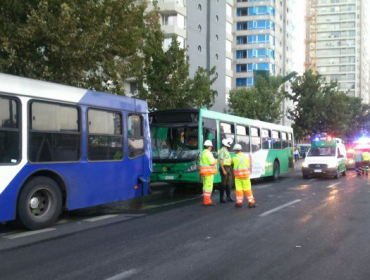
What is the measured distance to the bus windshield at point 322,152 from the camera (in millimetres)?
22453

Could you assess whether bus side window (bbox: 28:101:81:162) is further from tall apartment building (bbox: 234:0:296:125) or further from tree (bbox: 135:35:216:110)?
tall apartment building (bbox: 234:0:296:125)

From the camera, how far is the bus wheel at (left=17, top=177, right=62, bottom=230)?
793cm

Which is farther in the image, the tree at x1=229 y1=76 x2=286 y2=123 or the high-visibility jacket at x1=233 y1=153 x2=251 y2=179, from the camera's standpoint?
the tree at x1=229 y1=76 x2=286 y2=123

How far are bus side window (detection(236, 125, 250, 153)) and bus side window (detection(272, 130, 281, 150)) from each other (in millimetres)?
3484

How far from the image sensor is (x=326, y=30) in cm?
13325

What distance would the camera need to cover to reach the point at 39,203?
27.6ft

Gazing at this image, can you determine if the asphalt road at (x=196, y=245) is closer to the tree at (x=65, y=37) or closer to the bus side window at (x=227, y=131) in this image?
the bus side window at (x=227, y=131)

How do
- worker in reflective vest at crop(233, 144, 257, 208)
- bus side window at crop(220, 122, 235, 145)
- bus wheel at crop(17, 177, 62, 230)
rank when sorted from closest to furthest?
bus wheel at crop(17, 177, 62, 230) < worker in reflective vest at crop(233, 144, 257, 208) < bus side window at crop(220, 122, 235, 145)

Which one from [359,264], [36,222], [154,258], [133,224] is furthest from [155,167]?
[359,264]

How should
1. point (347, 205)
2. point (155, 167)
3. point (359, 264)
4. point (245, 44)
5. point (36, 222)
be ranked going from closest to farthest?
point (359, 264), point (36, 222), point (347, 205), point (155, 167), point (245, 44)

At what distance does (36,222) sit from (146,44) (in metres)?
14.6

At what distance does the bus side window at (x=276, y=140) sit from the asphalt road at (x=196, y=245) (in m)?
9.66

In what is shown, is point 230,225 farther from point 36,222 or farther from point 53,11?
point 53,11

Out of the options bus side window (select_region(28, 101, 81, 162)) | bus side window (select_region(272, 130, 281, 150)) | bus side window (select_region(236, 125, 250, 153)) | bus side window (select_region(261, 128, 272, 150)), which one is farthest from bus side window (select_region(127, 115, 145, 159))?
bus side window (select_region(272, 130, 281, 150))
